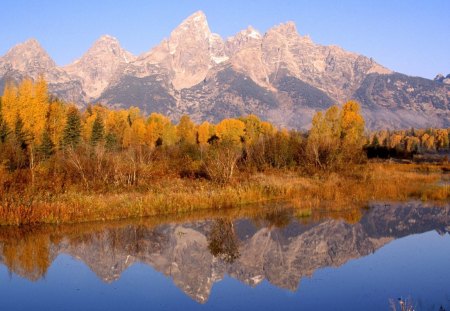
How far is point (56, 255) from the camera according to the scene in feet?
59.4

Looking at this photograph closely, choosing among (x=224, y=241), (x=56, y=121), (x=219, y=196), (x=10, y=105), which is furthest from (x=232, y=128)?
(x=224, y=241)

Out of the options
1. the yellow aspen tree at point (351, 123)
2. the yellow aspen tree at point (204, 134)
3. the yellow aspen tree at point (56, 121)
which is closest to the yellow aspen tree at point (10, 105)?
the yellow aspen tree at point (56, 121)

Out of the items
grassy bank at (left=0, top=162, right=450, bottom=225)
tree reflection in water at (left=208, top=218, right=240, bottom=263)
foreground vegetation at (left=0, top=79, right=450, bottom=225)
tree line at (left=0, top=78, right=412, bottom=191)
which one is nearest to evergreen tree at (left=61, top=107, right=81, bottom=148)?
tree line at (left=0, top=78, right=412, bottom=191)

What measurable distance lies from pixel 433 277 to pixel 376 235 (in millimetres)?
6314

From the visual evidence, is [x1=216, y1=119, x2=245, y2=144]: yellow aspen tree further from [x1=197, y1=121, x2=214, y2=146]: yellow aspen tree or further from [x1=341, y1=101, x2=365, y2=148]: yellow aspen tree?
[x1=341, y1=101, x2=365, y2=148]: yellow aspen tree

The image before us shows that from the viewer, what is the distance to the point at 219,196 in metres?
27.8

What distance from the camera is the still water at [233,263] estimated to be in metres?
13.4

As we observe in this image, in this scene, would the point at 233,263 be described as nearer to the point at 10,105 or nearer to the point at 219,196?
the point at 219,196

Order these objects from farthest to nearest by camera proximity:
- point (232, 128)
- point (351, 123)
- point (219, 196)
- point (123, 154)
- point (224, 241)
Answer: point (232, 128) < point (351, 123) < point (123, 154) < point (219, 196) < point (224, 241)

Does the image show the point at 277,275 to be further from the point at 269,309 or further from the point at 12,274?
the point at 12,274

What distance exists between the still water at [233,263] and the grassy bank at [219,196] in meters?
1.11

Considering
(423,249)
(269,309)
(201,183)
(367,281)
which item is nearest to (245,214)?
(201,183)

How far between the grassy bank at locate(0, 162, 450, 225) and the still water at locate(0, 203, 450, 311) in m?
1.11

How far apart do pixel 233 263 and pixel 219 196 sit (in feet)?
35.9
